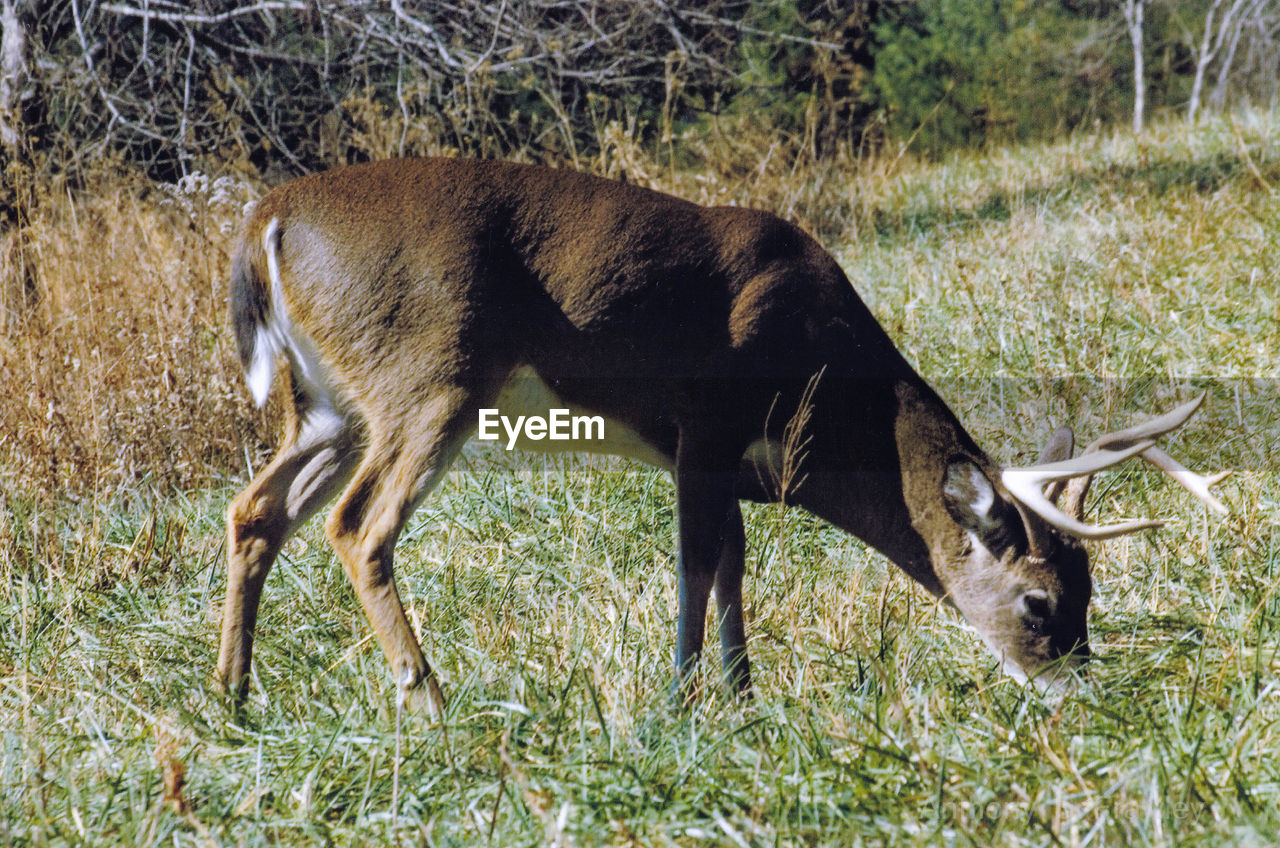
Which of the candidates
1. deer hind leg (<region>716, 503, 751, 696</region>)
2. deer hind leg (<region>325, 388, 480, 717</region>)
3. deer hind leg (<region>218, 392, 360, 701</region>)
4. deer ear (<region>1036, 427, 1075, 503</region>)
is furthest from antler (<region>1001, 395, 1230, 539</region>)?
deer hind leg (<region>218, 392, 360, 701</region>)

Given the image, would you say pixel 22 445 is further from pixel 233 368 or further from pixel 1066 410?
pixel 1066 410

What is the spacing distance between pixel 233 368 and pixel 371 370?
6.76ft

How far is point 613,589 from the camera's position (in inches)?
150

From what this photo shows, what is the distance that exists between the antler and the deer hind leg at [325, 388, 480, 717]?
152cm

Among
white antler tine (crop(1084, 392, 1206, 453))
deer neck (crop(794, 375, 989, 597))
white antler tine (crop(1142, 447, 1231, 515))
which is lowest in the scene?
deer neck (crop(794, 375, 989, 597))

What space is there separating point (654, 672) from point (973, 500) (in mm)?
1018

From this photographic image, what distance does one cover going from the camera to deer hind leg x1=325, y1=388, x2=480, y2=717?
322 centimetres

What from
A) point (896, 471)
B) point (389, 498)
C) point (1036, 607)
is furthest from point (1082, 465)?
point (389, 498)

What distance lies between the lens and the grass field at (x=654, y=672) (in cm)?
249

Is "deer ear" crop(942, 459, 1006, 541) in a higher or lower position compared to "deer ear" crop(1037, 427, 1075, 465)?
lower

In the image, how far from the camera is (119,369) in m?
4.95

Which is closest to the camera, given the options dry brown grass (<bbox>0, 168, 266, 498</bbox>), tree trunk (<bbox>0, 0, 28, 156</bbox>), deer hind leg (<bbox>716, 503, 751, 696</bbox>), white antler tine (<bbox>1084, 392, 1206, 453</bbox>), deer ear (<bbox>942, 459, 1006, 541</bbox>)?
white antler tine (<bbox>1084, 392, 1206, 453</bbox>)

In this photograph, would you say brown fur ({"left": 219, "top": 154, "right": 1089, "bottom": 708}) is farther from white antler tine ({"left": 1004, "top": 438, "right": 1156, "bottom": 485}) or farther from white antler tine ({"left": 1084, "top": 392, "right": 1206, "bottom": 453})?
white antler tine ({"left": 1084, "top": 392, "right": 1206, "bottom": 453})

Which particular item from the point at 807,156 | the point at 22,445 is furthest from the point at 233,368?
the point at 807,156
